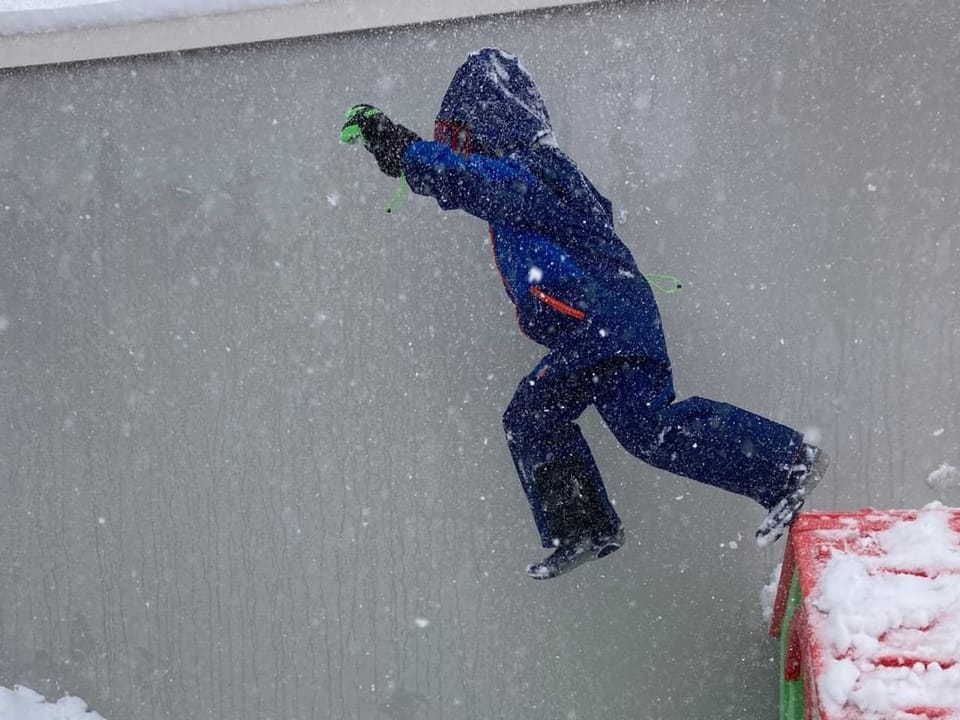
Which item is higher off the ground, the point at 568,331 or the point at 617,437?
the point at 568,331

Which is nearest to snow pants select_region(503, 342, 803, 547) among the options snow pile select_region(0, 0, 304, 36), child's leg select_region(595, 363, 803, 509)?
child's leg select_region(595, 363, 803, 509)

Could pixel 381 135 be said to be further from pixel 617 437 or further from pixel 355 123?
pixel 617 437

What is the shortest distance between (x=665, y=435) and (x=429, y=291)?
933mm

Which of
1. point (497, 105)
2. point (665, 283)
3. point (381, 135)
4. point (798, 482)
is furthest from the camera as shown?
point (665, 283)

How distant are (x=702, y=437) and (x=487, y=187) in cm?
77

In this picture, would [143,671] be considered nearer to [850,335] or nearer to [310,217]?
[310,217]

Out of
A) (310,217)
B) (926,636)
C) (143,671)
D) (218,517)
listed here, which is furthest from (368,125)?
(143,671)

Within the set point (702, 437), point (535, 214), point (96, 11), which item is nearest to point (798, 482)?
point (702, 437)

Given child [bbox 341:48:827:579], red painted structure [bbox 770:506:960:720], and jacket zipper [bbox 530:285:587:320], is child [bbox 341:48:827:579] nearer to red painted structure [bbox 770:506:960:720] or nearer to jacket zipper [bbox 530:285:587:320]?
jacket zipper [bbox 530:285:587:320]

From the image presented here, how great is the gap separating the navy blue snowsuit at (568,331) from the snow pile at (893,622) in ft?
1.00

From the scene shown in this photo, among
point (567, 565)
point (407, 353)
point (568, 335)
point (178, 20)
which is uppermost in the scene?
point (178, 20)

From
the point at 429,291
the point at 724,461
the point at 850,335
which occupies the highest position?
the point at 429,291

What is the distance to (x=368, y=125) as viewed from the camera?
2326mm

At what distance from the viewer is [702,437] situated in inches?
87.6
